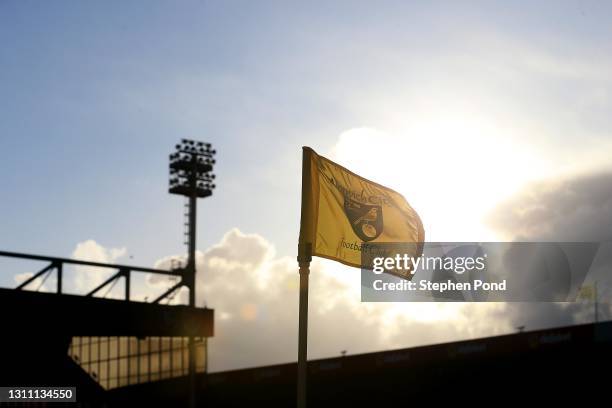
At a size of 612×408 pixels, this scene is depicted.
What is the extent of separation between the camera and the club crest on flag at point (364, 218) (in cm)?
1412

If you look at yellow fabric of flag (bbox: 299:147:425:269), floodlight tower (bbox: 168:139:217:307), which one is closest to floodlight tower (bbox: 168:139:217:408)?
floodlight tower (bbox: 168:139:217:307)

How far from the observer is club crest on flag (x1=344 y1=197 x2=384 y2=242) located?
14125 mm

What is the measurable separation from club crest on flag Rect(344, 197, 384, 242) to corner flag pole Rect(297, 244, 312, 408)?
4.53 feet

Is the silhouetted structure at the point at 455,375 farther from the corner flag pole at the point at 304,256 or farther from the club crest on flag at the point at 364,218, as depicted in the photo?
the corner flag pole at the point at 304,256

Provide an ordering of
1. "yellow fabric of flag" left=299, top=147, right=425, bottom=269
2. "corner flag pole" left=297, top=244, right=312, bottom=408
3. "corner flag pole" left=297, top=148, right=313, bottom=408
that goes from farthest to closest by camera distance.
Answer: "yellow fabric of flag" left=299, top=147, right=425, bottom=269 < "corner flag pole" left=297, top=148, right=313, bottom=408 < "corner flag pole" left=297, top=244, right=312, bottom=408

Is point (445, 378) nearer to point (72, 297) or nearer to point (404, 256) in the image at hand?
point (72, 297)

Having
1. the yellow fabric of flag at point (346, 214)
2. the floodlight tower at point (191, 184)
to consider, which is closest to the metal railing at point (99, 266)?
the floodlight tower at point (191, 184)

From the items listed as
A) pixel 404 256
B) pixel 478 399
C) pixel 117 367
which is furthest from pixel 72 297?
pixel 404 256

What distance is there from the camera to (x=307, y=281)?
12.7 meters

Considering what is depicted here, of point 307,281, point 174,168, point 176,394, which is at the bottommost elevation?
point 176,394

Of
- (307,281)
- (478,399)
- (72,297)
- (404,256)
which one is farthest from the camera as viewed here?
(72,297)

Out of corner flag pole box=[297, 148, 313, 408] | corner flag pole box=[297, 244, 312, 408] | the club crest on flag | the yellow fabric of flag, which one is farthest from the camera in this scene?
the club crest on flag

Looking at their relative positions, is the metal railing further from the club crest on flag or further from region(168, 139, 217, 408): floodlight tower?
the club crest on flag

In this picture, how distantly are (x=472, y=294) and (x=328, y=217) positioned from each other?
11940 mm
